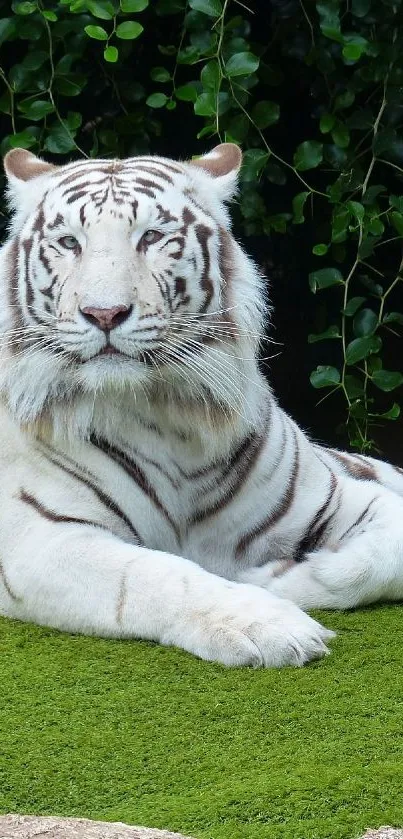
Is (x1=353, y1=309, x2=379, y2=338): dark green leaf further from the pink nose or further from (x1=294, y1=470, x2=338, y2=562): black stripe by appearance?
the pink nose

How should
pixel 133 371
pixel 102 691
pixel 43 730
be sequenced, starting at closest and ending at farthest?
pixel 43 730
pixel 102 691
pixel 133 371

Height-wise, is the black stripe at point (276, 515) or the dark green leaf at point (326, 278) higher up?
the dark green leaf at point (326, 278)

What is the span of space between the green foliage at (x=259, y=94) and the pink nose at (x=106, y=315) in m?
1.51

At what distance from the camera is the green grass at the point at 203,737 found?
1.86 metres

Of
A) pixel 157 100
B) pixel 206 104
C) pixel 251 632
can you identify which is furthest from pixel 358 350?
pixel 251 632

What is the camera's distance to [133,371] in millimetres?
2793

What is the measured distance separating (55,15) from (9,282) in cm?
141

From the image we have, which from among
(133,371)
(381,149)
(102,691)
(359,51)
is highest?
(359,51)

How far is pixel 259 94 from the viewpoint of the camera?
4789 millimetres

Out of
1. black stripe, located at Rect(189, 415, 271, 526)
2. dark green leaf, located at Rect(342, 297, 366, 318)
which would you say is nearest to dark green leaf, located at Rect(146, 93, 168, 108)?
dark green leaf, located at Rect(342, 297, 366, 318)

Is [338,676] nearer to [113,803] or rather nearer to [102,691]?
[102,691]

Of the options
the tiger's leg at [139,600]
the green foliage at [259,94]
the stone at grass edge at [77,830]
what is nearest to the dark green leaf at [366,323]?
the green foliage at [259,94]

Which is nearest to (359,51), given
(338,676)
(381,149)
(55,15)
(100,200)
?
(381,149)

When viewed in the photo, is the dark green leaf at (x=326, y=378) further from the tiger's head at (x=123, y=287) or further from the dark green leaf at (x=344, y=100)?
the tiger's head at (x=123, y=287)
